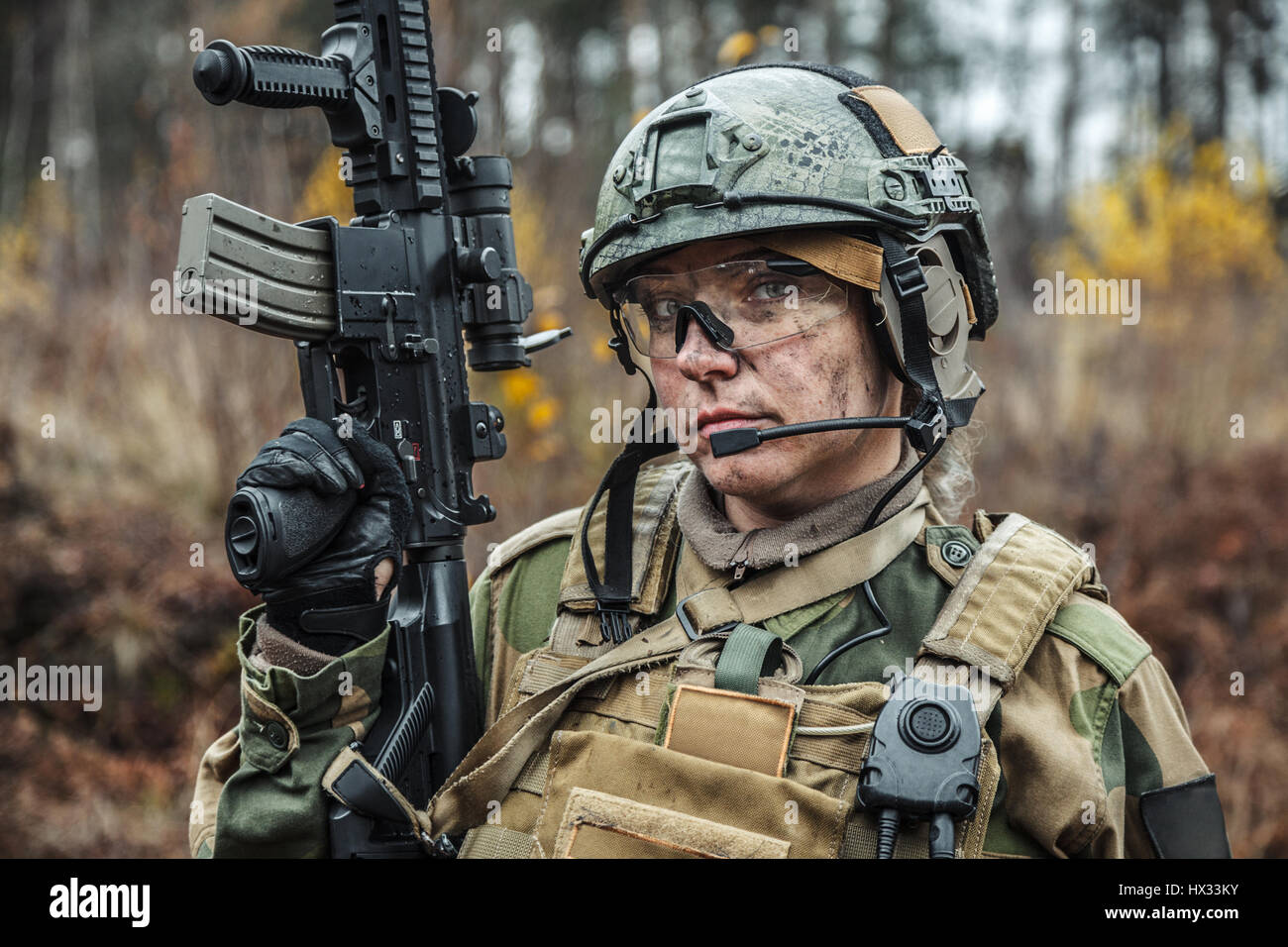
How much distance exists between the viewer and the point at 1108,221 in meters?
10.5

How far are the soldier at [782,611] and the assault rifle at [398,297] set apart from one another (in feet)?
0.34

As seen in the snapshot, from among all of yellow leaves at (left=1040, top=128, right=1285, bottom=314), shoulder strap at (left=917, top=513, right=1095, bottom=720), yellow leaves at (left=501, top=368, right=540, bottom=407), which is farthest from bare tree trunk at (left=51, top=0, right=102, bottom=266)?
shoulder strap at (left=917, top=513, right=1095, bottom=720)

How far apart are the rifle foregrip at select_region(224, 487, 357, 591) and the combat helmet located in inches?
31.3

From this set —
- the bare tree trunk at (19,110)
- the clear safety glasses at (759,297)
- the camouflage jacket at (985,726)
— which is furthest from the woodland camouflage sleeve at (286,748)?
the bare tree trunk at (19,110)

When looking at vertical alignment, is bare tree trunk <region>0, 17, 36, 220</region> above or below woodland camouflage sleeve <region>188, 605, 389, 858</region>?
above

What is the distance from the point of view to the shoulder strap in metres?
2.06

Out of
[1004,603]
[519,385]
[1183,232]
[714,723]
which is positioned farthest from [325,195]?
[1183,232]

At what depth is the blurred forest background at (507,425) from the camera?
5.52 metres

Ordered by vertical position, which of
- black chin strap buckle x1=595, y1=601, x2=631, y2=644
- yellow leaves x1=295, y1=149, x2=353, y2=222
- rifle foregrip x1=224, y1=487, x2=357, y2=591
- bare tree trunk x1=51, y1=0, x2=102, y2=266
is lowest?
black chin strap buckle x1=595, y1=601, x2=631, y2=644

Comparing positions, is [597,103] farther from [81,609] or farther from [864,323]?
[864,323]

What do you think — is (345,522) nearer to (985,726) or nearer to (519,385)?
(985,726)

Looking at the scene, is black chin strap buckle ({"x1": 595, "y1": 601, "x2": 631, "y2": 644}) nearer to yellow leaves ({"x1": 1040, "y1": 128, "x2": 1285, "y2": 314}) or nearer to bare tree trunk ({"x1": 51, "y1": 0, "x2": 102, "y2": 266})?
yellow leaves ({"x1": 1040, "y1": 128, "x2": 1285, "y2": 314})

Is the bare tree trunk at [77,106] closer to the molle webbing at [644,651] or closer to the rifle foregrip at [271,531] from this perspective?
the rifle foregrip at [271,531]
